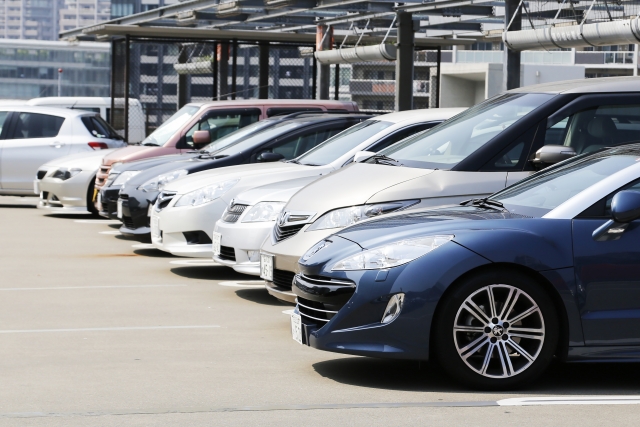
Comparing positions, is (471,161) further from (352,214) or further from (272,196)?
(272,196)

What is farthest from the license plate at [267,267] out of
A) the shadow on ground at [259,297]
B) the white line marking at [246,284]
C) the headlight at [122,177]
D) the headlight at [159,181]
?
the headlight at [122,177]

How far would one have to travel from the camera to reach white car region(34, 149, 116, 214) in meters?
16.5

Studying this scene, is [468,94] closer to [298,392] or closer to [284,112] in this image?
[284,112]

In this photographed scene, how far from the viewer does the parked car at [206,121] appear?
1533cm

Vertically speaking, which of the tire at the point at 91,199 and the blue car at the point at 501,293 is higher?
the blue car at the point at 501,293

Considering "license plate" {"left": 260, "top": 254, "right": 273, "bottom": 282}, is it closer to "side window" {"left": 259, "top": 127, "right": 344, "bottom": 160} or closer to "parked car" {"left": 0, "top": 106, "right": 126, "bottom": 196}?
"side window" {"left": 259, "top": 127, "right": 344, "bottom": 160}

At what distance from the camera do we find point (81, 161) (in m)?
16.7

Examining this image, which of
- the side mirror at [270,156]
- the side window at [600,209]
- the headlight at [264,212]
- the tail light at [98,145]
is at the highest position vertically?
the side window at [600,209]

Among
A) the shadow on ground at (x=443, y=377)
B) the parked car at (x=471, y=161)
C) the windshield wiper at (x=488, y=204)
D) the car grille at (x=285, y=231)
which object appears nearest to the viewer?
the shadow on ground at (x=443, y=377)

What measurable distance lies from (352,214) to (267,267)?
0.75 metres

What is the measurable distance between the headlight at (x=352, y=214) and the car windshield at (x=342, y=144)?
2.54 meters

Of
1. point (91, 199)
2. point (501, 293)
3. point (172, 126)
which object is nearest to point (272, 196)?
point (501, 293)

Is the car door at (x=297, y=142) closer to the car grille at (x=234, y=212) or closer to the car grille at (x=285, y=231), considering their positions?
the car grille at (x=234, y=212)

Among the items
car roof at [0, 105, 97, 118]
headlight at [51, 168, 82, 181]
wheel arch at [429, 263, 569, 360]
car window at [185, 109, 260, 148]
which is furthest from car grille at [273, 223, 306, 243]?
car roof at [0, 105, 97, 118]
